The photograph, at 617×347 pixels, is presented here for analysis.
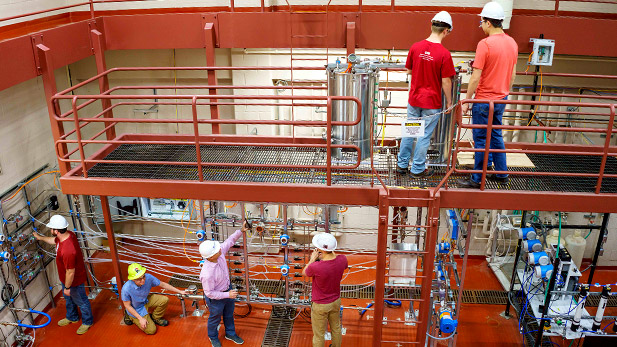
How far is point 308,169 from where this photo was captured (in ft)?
22.1

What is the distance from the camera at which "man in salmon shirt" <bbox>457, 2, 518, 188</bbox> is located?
5.30m

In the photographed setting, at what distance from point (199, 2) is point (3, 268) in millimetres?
5806

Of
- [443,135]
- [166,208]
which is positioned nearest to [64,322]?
[166,208]

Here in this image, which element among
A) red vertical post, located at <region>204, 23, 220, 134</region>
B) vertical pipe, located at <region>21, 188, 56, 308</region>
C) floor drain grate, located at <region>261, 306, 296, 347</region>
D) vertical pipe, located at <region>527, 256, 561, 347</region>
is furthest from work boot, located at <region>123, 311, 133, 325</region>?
vertical pipe, located at <region>527, 256, 561, 347</region>

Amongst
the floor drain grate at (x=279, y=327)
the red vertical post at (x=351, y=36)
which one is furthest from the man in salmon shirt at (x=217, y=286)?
the red vertical post at (x=351, y=36)

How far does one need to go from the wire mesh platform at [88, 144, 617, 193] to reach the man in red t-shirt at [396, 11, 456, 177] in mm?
440

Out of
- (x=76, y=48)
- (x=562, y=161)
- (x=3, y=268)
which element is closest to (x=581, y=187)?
(x=562, y=161)

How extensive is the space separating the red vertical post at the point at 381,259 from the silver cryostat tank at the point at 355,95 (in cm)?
110

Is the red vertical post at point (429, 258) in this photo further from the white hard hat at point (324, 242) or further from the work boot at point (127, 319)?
the work boot at point (127, 319)

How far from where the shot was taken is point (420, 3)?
9.72m

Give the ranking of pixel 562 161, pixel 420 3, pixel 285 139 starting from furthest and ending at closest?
pixel 420 3, pixel 285 139, pixel 562 161

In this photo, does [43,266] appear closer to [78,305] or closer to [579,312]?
[78,305]

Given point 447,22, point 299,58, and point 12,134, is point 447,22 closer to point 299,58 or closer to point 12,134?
point 299,58

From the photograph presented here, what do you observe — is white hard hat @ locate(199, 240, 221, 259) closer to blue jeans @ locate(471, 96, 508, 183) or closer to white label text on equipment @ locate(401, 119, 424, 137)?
white label text on equipment @ locate(401, 119, 424, 137)
